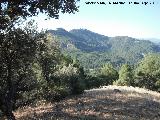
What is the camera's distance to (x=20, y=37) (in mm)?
29469

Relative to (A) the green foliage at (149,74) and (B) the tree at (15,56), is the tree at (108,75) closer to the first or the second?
(A) the green foliage at (149,74)

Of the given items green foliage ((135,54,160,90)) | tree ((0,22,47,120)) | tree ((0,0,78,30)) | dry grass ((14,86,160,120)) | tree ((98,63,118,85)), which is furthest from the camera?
tree ((98,63,118,85))

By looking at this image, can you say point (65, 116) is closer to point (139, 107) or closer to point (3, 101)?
point (3, 101)

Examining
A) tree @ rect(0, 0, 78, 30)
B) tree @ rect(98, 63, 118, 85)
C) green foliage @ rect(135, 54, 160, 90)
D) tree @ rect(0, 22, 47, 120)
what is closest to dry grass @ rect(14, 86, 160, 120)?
tree @ rect(0, 22, 47, 120)

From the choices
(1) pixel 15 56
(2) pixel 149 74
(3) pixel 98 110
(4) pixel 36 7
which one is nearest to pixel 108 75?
(2) pixel 149 74

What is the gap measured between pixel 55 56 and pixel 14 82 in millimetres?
24900

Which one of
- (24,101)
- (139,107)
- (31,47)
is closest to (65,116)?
(31,47)

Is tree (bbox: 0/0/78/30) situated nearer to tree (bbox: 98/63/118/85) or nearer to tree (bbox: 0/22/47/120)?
tree (bbox: 0/22/47/120)

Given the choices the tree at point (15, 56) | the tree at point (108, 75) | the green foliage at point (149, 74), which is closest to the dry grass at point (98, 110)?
the tree at point (15, 56)

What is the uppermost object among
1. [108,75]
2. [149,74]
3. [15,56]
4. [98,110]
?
[15,56]

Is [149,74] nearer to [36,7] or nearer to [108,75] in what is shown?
[108,75]

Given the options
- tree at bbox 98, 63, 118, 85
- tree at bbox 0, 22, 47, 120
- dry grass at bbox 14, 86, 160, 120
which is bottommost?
tree at bbox 98, 63, 118, 85

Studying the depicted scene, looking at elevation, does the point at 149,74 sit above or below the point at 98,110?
below

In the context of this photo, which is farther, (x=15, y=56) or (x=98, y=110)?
(x=98, y=110)
